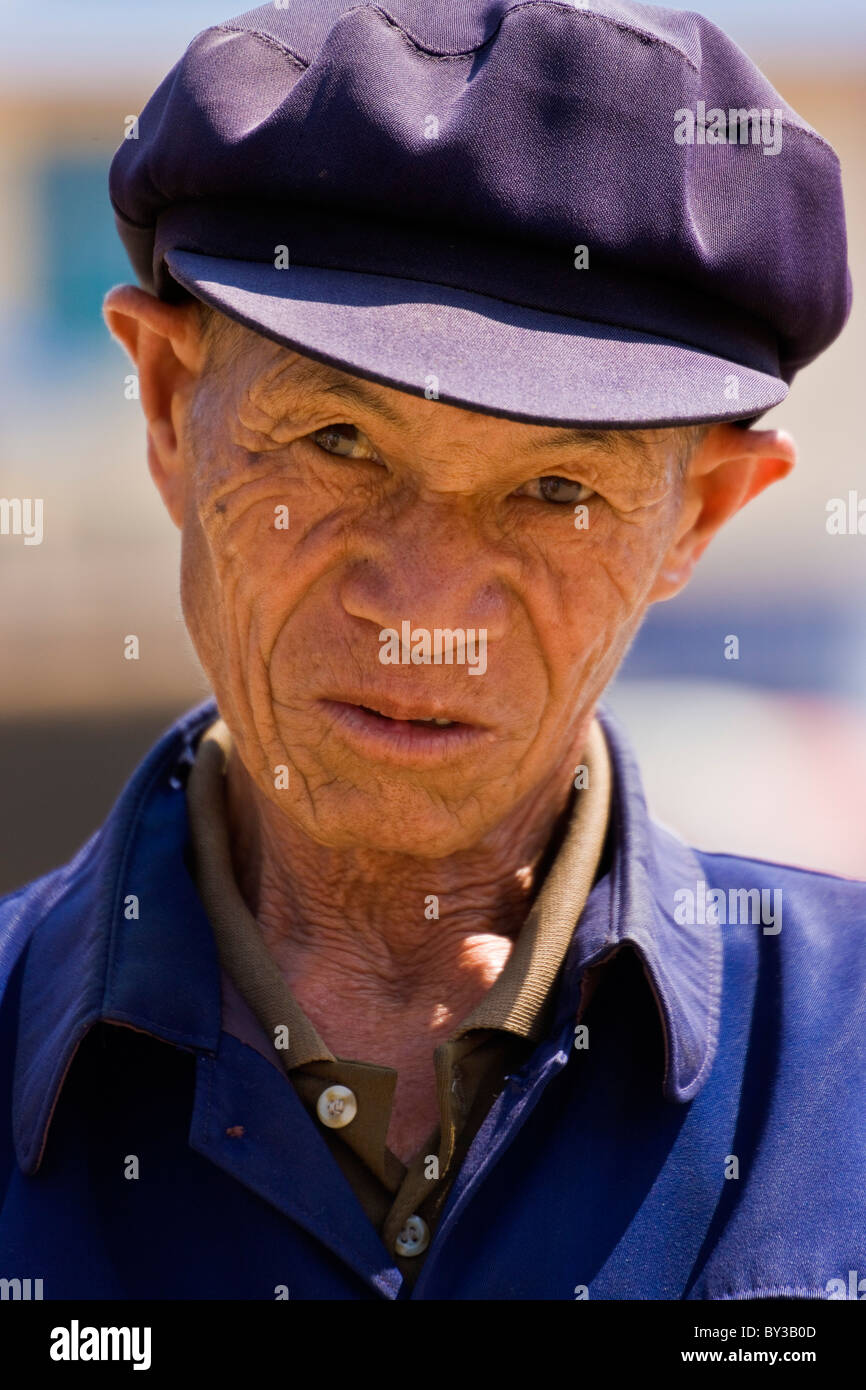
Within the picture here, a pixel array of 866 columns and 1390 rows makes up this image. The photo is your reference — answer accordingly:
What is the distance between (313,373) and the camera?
5.85 feet

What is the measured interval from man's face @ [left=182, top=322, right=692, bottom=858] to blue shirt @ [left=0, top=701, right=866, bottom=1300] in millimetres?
249

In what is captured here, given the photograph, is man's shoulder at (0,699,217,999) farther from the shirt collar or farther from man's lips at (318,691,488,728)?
man's lips at (318,691,488,728)

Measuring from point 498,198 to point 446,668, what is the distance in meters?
0.56

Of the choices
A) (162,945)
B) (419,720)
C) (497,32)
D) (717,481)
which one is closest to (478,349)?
(497,32)

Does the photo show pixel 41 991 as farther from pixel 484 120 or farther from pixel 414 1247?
pixel 484 120

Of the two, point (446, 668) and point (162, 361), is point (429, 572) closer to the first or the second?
point (446, 668)

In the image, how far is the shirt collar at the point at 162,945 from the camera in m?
1.82

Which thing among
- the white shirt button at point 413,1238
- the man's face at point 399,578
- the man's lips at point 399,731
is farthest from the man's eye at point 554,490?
the white shirt button at point 413,1238

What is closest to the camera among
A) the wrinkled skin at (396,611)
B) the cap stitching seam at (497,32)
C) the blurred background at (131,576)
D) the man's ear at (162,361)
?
the cap stitching seam at (497,32)

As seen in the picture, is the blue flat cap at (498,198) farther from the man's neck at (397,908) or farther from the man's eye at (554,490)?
the man's neck at (397,908)

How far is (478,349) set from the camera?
163 centimetres

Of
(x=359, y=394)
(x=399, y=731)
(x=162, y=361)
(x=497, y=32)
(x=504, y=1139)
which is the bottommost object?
(x=504, y=1139)

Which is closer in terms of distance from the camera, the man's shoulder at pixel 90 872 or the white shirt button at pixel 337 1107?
the white shirt button at pixel 337 1107

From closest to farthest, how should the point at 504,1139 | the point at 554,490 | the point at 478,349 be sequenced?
1. the point at 478,349
2. the point at 504,1139
3. the point at 554,490
